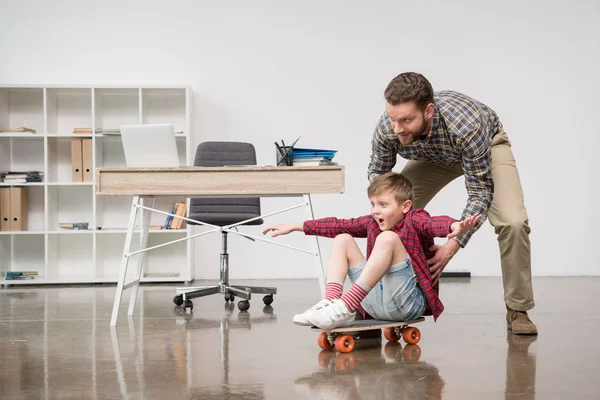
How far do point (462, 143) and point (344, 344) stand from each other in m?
0.87

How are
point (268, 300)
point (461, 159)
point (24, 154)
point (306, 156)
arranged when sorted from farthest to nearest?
point (24, 154)
point (268, 300)
point (306, 156)
point (461, 159)

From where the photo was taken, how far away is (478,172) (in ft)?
9.00

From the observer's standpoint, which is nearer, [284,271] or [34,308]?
[34,308]

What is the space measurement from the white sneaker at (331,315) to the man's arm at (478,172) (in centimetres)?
55

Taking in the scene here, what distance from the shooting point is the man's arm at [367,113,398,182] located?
2801 millimetres

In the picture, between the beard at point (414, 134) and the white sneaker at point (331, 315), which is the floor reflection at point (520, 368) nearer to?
the white sneaker at point (331, 315)

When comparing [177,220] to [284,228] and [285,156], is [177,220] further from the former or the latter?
[284,228]

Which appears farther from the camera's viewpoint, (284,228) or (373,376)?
(284,228)

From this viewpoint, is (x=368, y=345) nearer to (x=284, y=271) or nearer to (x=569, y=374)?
(x=569, y=374)

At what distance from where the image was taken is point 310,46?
606 cm

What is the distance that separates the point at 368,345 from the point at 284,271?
3.38 meters

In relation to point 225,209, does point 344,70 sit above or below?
above

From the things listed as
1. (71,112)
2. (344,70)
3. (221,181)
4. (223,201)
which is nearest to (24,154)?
(71,112)

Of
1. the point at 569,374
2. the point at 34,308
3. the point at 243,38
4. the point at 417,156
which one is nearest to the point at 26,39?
the point at 243,38
